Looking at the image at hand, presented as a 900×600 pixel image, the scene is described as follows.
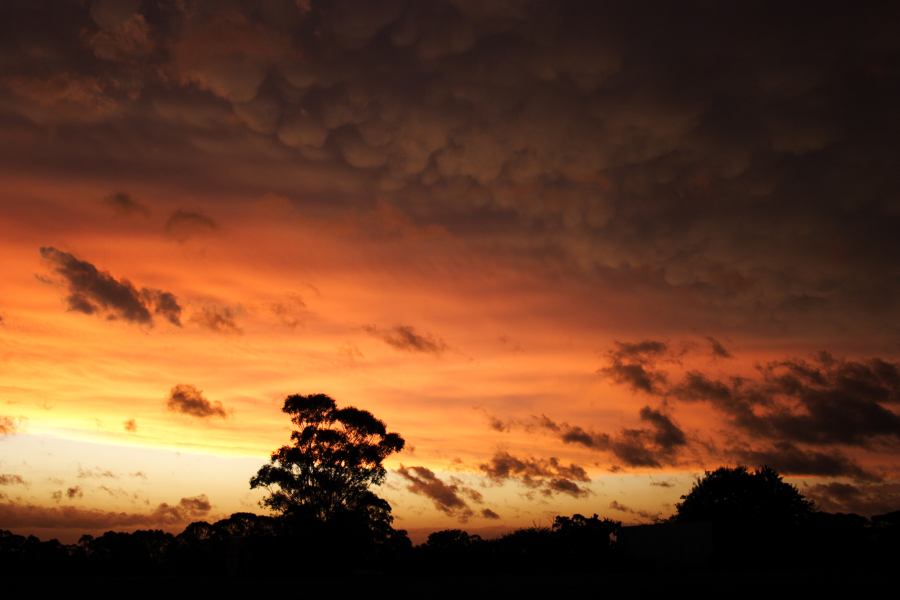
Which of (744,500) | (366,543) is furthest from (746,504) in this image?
(366,543)

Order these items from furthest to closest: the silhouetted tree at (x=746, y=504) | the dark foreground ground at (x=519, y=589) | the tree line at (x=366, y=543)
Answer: the silhouetted tree at (x=746, y=504) → the tree line at (x=366, y=543) → the dark foreground ground at (x=519, y=589)

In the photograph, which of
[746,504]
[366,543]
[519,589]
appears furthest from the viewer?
[746,504]

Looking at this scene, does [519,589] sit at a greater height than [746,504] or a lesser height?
lesser

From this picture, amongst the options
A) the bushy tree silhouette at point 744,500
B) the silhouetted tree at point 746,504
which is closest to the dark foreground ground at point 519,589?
the silhouetted tree at point 746,504

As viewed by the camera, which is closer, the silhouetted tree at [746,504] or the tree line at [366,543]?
the tree line at [366,543]

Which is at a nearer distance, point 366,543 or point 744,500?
point 366,543

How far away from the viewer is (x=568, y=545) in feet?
189

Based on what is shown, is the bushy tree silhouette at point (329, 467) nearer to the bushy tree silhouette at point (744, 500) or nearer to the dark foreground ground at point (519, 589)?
the dark foreground ground at point (519, 589)

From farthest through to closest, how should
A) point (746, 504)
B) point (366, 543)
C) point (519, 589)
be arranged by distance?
point (746, 504)
point (366, 543)
point (519, 589)

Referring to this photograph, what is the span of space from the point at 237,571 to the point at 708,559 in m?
31.9

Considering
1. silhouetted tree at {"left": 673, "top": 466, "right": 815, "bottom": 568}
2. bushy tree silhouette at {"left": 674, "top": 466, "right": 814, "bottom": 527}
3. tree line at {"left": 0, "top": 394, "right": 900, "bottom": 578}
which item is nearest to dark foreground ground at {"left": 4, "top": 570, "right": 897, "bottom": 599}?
tree line at {"left": 0, "top": 394, "right": 900, "bottom": 578}

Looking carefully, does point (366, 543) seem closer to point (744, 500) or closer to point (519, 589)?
Answer: point (519, 589)

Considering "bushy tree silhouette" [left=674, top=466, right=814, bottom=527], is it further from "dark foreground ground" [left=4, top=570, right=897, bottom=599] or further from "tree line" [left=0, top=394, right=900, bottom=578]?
"dark foreground ground" [left=4, top=570, right=897, bottom=599]

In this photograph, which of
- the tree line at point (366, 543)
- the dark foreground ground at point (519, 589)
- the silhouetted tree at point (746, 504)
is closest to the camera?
the dark foreground ground at point (519, 589)
